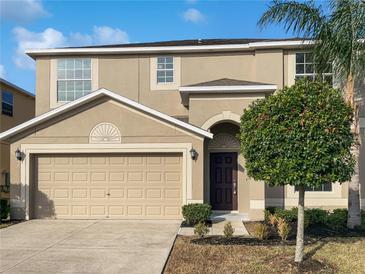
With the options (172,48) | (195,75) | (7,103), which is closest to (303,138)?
(195,75)

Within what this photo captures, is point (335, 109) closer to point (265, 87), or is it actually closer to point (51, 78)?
point (265, 87)

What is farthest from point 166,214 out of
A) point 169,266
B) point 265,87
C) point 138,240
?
point 169,266

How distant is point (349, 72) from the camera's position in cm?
1350

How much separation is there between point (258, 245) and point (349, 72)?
222 inches

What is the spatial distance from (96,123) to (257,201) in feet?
20.0

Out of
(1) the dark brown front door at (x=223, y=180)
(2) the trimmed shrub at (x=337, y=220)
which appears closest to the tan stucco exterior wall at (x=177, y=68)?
(1) the dark brown front door at (x=223, y=180)

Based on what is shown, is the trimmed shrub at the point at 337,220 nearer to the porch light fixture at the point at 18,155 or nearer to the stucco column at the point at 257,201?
the stucco column at the point at 257,201

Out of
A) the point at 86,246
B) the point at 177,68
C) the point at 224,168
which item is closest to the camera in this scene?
the point at 86,246

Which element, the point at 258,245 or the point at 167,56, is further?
the point at 167,56

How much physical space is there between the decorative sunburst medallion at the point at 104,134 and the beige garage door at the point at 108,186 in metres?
0.58

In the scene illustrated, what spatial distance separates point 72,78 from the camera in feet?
65.3

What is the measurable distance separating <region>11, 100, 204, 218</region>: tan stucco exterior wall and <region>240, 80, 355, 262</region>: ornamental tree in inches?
258

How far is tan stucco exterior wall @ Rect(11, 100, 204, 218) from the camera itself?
16.3m

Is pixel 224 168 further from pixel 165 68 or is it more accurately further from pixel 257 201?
pixel 165 68
